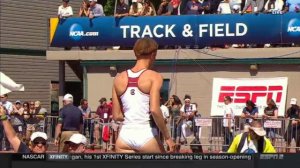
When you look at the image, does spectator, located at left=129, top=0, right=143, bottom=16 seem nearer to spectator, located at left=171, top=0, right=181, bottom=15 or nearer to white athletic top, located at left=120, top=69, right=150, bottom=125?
spectator, located at left=171, top=0, right=181, bottom=15

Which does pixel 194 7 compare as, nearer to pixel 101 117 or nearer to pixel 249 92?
pixel 249 92

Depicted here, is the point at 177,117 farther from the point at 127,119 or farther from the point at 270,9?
the point at 127,119

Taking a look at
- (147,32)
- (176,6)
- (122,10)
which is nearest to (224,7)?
(176,6)

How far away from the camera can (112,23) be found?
80.9 ft

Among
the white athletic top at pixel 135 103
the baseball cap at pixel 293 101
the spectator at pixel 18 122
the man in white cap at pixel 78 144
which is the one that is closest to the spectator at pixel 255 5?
the baseball cap at pixel 293 101

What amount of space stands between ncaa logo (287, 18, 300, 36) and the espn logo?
1551 mm

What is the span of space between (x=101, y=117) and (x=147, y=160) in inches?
641

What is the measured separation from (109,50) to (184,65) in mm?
2543

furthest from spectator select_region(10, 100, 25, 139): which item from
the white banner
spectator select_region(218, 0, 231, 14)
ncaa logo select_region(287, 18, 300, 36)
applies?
ncaa logo select_region(287, 18, 300, 36)

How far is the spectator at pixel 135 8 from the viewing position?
24453 millimetres

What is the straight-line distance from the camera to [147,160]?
19.0 ft

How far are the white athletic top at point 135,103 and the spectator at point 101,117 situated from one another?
43.5 feet

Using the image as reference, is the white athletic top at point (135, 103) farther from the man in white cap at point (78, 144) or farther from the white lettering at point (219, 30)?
the white lettering at point (219, 30)

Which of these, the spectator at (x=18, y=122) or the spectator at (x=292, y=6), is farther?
the spectator at (x=292, y=6)
